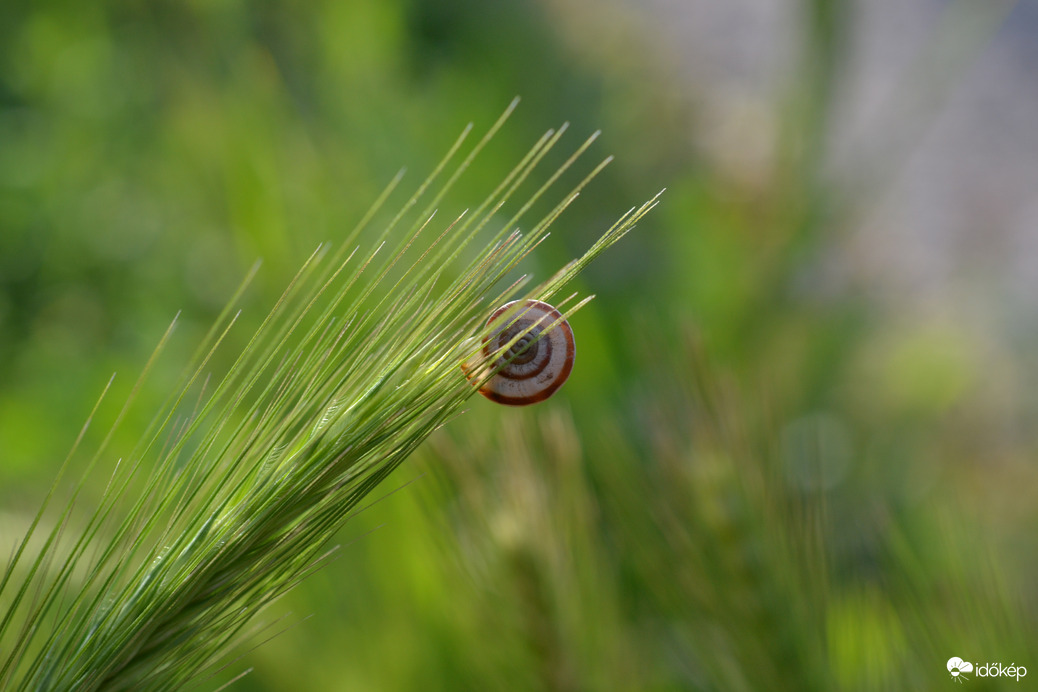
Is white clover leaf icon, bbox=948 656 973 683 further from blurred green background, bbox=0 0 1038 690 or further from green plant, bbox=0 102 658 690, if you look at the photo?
green plant, bbox=0 102 658 690

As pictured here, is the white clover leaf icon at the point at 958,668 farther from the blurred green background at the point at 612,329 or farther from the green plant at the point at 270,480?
the green plant at the point at 270,480

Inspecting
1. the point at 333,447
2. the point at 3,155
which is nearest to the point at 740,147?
the point at 3,155

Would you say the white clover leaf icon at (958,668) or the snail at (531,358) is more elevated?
the snail at (531,358)

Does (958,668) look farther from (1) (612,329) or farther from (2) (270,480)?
(1) (612,329)

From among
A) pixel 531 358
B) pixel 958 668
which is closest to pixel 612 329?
pixel 958 668

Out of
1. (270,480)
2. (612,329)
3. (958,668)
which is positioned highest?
(612,329)

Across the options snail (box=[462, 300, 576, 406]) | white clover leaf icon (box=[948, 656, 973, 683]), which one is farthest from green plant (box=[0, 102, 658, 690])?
white clover leaf icon (box=[948, 656, 973, 683])

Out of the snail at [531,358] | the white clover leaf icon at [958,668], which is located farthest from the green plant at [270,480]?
the white clover leaf icon at [958,668]
